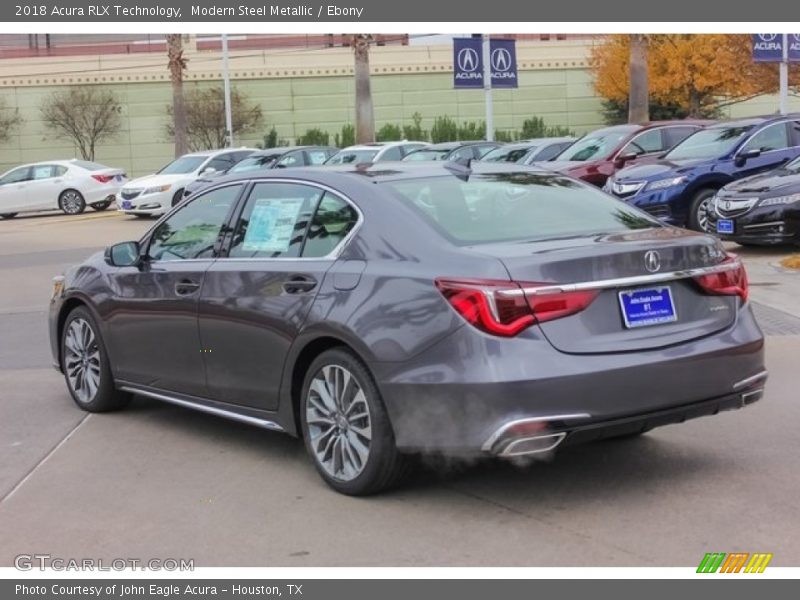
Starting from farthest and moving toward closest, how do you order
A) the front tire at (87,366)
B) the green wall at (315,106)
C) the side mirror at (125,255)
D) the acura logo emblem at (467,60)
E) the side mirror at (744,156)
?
the green wall at (315,106)
the acura logo emblem at (467,60)
the side mirror at (744,156)
the front tire at (87,366)
the side mirror at (125,255)

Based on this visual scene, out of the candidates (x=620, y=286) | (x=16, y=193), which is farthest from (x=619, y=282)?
(x=16, y=193)

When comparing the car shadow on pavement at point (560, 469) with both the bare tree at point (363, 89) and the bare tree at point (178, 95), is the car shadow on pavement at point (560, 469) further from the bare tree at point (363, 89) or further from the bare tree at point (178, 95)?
the bare tree at point (178, 95)

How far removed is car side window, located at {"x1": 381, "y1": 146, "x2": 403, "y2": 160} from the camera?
25430 millimetres

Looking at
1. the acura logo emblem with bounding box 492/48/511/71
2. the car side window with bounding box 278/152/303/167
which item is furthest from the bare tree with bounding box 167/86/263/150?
the car side window with bounding box 278/152/303/167

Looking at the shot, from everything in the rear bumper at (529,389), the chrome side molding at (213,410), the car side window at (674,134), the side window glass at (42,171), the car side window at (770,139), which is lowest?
the chrome side molding at (213,410)

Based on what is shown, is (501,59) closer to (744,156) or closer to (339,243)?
(744,156)

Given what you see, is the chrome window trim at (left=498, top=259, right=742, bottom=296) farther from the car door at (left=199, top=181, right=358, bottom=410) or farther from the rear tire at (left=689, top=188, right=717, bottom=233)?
the rear tire at (left=689, top=188, right=717, bottom=233)

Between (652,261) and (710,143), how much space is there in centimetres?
1195

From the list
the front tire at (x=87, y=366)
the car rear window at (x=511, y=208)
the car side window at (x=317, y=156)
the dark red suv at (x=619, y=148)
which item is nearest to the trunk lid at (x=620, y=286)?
the car rear window at (x=511, y=208)

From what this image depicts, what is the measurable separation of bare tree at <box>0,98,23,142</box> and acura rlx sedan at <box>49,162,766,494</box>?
45538mm

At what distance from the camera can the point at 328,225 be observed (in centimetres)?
554

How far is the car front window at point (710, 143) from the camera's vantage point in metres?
15.7

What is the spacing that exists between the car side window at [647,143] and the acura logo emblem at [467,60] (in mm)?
10309

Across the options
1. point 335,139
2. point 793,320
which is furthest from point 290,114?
point 793,320
